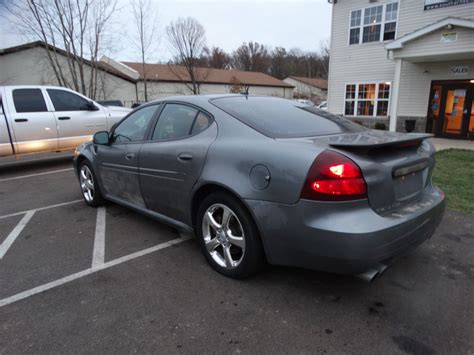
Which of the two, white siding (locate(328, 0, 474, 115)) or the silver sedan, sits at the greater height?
white siding (locate(328, 0, 474, 115))

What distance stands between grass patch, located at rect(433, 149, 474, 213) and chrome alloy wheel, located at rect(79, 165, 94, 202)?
5.19m

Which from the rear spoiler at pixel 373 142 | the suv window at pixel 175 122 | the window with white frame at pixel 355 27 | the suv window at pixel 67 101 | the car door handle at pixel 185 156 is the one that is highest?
the window with white frame at pixel 355 27

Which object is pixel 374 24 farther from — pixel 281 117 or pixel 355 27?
pixel 281 117

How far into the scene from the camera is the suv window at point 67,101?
324 inches

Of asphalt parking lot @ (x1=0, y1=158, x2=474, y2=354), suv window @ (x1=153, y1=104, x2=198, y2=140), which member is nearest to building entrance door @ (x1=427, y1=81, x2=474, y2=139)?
asphalt parking lot @ (x1=0, y1=158, x2=474, y2=354)

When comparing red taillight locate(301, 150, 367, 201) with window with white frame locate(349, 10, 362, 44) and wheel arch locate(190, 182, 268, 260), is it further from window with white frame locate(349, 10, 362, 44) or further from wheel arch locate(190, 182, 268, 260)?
window with white frame locate(349, 10, 362, 44)

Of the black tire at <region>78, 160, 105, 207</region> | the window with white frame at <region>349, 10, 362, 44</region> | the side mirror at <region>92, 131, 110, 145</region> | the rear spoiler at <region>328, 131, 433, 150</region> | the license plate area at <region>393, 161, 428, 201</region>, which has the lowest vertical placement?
A: the black tire at <region>78, 160, 105, 207</region>

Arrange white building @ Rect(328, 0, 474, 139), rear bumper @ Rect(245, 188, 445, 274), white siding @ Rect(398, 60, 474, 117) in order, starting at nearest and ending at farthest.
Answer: rear bumper @ Rect(245, 188, 445, 274)
white building @ Rect(328, 0, 474, 139)
white siding @ Rect(398, 60, 474, 117)

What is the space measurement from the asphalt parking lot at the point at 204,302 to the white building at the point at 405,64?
1013 centimetres

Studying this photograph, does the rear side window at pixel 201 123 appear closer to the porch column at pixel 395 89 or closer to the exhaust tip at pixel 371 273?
the exhaust tip at pixel 371 273

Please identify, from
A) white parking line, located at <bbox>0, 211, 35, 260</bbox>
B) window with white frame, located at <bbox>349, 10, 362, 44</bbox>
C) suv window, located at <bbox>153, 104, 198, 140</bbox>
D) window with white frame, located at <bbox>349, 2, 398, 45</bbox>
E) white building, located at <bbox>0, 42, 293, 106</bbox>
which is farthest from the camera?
white building, located at <bbox>0, 42, 293, 106</bbox>

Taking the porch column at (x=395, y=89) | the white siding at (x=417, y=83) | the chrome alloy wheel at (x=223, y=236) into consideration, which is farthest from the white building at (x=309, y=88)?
the chrome alloy wheel at (x=223, y=236)

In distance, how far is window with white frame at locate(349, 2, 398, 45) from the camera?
14164 millimetres

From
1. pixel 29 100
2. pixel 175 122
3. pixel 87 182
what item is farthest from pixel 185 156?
pixel 29 100
